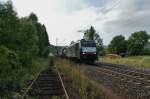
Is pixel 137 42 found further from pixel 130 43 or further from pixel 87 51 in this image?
pixel 87 51

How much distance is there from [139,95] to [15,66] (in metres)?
10.9

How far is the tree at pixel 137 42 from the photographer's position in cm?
14588

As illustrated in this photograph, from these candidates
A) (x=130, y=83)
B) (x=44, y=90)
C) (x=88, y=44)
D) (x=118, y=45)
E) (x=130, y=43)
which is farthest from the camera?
(x=118, y=45)

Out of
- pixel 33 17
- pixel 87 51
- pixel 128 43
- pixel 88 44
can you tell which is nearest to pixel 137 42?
pixel 128 43

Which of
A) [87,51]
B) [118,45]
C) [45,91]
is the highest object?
[118,45]

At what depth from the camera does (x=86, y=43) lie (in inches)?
1706

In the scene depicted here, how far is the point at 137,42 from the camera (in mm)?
157375

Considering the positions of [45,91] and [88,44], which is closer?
[45,91]

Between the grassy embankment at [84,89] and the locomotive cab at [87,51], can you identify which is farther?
the locomotive cab at [87,51]

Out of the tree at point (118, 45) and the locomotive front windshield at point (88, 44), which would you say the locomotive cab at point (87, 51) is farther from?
the tree at point (118, 45)

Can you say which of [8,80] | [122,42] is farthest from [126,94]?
[122,42]

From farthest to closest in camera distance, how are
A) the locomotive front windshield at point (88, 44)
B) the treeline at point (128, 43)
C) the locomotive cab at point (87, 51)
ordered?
the treeline at point (128, 43) → the locomotive front windshield at point (88, 44) → the locomotive cab at point (87, 51)

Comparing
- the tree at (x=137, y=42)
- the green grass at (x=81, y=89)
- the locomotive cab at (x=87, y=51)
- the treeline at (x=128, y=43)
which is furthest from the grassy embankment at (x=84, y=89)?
the treeline at (x=128, y=43)

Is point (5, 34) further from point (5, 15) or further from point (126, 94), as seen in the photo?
point (126, 94)
